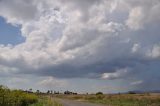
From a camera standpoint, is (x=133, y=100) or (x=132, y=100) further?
(x=132, y=100)

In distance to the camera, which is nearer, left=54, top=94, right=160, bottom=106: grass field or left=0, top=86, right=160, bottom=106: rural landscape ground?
left=0, top=86, right=160, bottom=106: rural landscape ground

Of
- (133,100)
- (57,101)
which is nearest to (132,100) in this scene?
(133,100)

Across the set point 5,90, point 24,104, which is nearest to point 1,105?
point 5,90

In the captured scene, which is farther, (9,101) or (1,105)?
(9,101)

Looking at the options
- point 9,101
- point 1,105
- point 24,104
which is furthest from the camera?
point 24,104

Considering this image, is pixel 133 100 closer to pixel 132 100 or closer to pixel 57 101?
pixel 132 100

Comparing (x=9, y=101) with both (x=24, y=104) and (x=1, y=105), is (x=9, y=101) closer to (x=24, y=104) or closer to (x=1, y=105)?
(x=1, y=105)

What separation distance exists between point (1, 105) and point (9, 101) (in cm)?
291

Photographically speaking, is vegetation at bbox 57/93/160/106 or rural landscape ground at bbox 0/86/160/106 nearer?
rural landscape ground at bbox 0/86/160/106

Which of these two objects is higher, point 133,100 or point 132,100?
point 132,100

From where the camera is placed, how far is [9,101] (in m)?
35.4

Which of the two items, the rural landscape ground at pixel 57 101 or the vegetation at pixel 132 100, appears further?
the vegetation at pixel 132 100

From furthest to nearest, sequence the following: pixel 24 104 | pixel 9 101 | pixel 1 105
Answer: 1. pixel 24 104
2. pixel 9 101
3. pixel 1 105

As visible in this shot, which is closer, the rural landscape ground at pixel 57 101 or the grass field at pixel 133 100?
the rural landscape ground at pixel 57 101
